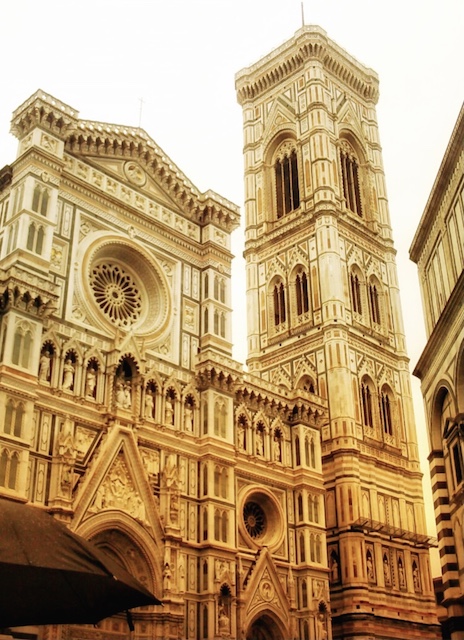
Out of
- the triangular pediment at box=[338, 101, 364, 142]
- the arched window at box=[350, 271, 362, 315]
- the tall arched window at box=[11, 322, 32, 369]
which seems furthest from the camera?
the triangular pediment at box=[338, 101, 364, 142]

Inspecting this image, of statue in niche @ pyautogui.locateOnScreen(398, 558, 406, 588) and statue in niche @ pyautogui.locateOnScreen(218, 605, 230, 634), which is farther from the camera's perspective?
statue in niche @ pyautogui.locateOnScreen(398, 558, 406, 588)

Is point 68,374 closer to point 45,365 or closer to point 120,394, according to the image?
point 45,365

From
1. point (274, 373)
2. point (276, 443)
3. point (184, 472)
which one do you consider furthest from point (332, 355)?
point (184, 472)

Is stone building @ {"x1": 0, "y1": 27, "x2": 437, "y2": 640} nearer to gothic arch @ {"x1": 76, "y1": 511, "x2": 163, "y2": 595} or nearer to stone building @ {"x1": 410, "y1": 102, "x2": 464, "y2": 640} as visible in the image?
gothic arch @ {"x1": 76, "y1": 511, "x2": 163, "y2": 595}

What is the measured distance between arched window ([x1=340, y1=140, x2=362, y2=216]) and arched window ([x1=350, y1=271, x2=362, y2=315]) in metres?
4.78

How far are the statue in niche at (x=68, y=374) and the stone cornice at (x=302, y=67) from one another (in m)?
29.8

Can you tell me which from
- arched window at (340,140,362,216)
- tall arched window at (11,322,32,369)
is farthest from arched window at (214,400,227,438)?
arched window at (340,140,362,216)

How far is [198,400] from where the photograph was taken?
29391 mm

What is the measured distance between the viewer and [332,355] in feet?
126

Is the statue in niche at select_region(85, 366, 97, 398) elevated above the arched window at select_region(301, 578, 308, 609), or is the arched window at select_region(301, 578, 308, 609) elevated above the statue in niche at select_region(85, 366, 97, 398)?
the statue in niche at select_region(85, 366, 97, 398)

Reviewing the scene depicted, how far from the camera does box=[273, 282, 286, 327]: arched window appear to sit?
1689 inches

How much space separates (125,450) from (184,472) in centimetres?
282

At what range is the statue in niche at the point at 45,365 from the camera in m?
24.5

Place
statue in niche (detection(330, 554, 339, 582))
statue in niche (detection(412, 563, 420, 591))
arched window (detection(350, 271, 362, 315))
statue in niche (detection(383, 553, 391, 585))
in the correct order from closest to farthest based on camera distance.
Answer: statue in niche (detection(330, 554, 339, 582)) < statue in niche (detection(383, 553, 391, 585)) < statue in niche (detection(412, 563, 420, 591)) < arched window (detection(350, 271, 362, 315))
